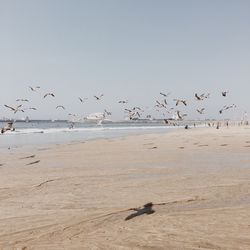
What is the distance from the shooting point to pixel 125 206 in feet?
40.9

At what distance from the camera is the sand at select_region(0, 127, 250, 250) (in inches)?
357

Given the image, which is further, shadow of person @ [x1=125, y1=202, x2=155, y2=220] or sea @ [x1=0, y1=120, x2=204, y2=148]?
sea @ [x1=0, y1=120, x2=204, y2=148]

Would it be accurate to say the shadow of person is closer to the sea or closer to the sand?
the sand

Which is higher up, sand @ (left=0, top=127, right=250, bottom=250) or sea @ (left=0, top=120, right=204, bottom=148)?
sand @ (left=0, top=127, right=250, bottom=250)

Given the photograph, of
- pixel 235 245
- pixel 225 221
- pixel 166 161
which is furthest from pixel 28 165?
pixel 235 245

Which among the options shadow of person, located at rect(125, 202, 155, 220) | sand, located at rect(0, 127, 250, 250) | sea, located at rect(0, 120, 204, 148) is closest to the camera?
sand, located at rect(0, 127, 250, 250)

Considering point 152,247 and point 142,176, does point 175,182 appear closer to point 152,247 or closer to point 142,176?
point 142,176

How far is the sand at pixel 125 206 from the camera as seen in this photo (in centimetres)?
906

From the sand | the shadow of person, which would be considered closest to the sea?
the sand

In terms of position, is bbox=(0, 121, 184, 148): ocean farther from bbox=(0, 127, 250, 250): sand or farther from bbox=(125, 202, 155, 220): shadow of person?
bbox=(125, 202, 155, 220): shadow of person

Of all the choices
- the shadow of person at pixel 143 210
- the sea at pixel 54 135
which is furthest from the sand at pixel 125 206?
the sea at pixel 54 135

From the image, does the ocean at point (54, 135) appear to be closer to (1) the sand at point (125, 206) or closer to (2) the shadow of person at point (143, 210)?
(1) the sand at point (125, 206)

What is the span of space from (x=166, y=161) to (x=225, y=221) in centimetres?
1385

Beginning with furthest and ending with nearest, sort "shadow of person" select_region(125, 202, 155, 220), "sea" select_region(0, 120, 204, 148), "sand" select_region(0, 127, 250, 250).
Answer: "sea" select_region(0, 120, 204, 148)
"shadow of person" select_region(125, 202, 155, 220)
"sand" select_region(0, 127, 250, 250)
